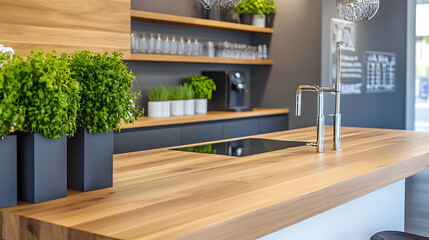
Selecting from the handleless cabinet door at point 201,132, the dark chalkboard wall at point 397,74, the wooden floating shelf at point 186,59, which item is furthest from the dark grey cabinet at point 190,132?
the dark chalkboard wall at point 397,74

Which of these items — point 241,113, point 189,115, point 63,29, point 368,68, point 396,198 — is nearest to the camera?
point 396,198

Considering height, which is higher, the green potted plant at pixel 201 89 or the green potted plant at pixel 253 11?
the green potted plant at pixel 253 11

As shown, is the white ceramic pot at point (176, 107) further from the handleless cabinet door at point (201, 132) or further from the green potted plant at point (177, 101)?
the handleless cabinet door at point (201, 132)

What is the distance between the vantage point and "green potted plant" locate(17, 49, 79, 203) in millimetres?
1356

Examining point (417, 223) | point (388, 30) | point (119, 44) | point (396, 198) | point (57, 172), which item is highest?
point (388, 30)

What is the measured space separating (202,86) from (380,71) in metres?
2.83

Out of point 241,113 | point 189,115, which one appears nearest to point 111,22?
point 189,115

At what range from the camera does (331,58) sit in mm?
5684

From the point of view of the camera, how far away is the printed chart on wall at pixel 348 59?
5.72 metres

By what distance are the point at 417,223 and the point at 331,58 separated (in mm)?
2327

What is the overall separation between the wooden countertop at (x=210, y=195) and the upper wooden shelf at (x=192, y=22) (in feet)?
7.31

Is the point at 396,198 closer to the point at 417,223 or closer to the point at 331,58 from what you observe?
the point at 417,223

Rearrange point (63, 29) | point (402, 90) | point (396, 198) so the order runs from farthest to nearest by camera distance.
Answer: point (402, 90) → point (63, 29) → point (396, 198)

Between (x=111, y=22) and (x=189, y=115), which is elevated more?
(x=111, y=22)
